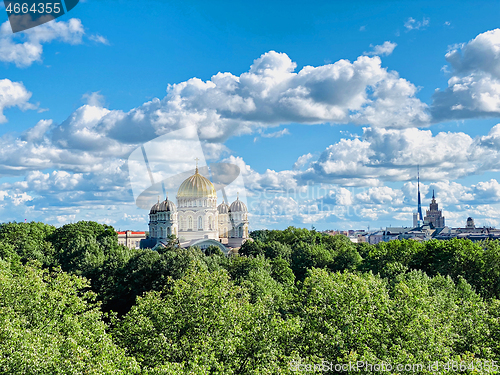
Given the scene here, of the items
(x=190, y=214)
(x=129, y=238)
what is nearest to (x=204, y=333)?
(x=190, y=214)

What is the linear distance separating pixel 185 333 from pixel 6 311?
31.1ft

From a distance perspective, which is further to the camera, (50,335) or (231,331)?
(231,331)

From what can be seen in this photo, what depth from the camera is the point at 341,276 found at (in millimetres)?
30875

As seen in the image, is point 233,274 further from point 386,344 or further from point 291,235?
point 291,235

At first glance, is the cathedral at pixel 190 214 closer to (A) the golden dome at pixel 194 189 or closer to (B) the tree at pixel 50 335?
(A) the golden dome at pixel 194 189

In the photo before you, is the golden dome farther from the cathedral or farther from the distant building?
the distant building

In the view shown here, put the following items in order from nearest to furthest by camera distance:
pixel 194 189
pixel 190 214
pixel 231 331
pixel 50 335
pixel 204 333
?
pixel 50 335 < pixel 231 331 < pixel 204 333 < pixel 194 189 < pixel 190 214

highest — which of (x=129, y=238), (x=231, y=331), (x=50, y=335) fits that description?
(x=50, y=335)

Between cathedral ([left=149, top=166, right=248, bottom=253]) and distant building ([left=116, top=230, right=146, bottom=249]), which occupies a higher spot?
cathedral ([left=149, top=166, right=248, bottom=253])

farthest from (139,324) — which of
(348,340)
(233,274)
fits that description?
(233,274)

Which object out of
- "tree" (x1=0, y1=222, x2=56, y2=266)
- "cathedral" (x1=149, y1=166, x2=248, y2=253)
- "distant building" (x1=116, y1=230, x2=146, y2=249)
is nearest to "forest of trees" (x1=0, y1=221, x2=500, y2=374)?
"tree" (x1=0, y1=222, x2=56, y2=266)

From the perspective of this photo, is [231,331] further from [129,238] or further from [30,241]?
[129,238]

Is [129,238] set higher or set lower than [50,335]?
lower

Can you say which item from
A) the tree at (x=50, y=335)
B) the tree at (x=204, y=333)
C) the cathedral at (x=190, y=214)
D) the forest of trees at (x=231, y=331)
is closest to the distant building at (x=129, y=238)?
the cathedral at (x=190, y=214)
